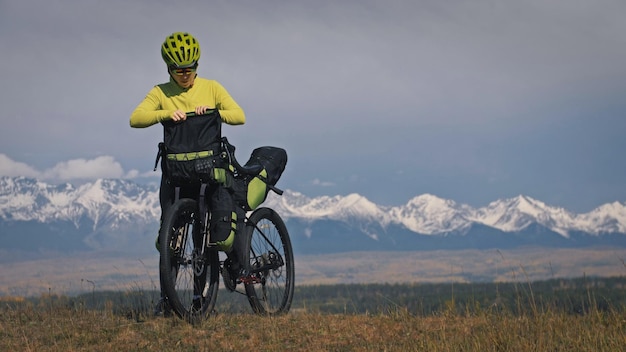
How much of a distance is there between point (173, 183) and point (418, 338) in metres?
3.97

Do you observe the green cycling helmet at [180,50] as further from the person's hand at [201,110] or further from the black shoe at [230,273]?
the black shoe at [230,273]

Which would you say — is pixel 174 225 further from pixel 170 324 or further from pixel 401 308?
pixel 401 308

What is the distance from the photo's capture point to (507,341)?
948 centimetres

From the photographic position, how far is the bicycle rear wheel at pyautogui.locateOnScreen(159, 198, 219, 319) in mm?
10180

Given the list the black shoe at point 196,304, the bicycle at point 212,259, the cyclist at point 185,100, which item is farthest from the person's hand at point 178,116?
the black shoe at point 196,304

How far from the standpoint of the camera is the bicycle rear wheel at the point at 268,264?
40.2 feet

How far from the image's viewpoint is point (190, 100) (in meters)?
11.0

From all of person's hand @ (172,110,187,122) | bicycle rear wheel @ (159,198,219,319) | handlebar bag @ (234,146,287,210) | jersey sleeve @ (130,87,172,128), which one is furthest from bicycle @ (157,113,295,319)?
jersey sleeve @ (130,87,172,128)

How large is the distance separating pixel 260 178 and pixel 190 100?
6.99 ft

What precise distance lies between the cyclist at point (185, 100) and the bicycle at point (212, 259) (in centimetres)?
30

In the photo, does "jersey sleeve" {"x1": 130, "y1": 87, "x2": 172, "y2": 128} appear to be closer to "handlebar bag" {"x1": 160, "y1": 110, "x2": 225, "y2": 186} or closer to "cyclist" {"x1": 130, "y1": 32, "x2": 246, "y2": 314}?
"cyclist" {"x1": 130, "y1": 32, "x2": 246, "y2": 314}

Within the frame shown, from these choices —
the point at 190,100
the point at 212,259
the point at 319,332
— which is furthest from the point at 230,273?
the point at 190,100

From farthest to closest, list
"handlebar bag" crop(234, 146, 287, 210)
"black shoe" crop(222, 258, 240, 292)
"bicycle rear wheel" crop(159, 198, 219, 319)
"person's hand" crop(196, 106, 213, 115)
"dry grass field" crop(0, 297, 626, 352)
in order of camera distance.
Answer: "handlebar bag" crop(234, 146, 287, 210)
"black shoe" crop(222, 258, 240, 292)
"person's hand" crop(196, 106, 213, 115)
"bicycle rear wheel" crop(159, 198, 219, 319)
"dry grass field" crop(0, 297, 626, 352)

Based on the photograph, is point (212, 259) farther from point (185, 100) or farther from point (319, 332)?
point (185, 100)
